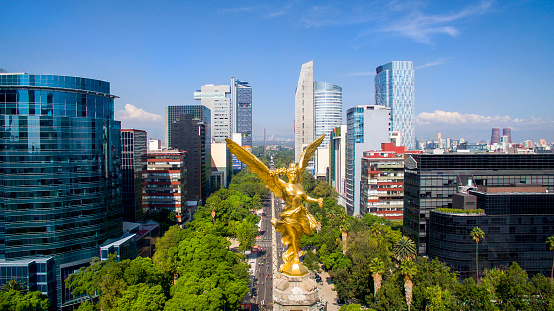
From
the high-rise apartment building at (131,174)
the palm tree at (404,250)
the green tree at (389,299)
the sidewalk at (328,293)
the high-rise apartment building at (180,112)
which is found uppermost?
the high-rise apartment building at (180,112)

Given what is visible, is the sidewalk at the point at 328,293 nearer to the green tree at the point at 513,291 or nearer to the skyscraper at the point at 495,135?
the green tree at the point at 513,291

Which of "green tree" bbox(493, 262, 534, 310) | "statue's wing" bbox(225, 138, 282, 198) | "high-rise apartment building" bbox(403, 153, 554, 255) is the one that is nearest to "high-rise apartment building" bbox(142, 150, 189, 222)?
"high-rise apartment building" bbox(403, 153, 554, 255)

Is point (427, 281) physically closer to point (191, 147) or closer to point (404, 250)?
point (404, 250)

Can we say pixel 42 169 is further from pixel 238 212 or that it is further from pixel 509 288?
pixel 509 288

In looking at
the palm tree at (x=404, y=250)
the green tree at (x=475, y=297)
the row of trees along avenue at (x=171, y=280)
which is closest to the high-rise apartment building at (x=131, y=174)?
the row of trees along avenue at (x=171, y=280)

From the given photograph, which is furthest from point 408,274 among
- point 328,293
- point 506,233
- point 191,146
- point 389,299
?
point 191,146

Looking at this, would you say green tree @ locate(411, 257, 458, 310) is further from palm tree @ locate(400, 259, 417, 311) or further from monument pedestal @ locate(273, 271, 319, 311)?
monument pedestal @ locate(273, 271, 319, 311)

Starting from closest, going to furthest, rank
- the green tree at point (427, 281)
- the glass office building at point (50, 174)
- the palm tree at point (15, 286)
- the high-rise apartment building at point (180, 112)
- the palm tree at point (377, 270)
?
the palm tree at point (15, 286) → the green tree at point (427, 281) → the palm tree at point (377, 270) → the glass office building at point (50, 174) → the high-rise apartment building at point (180, 112)
